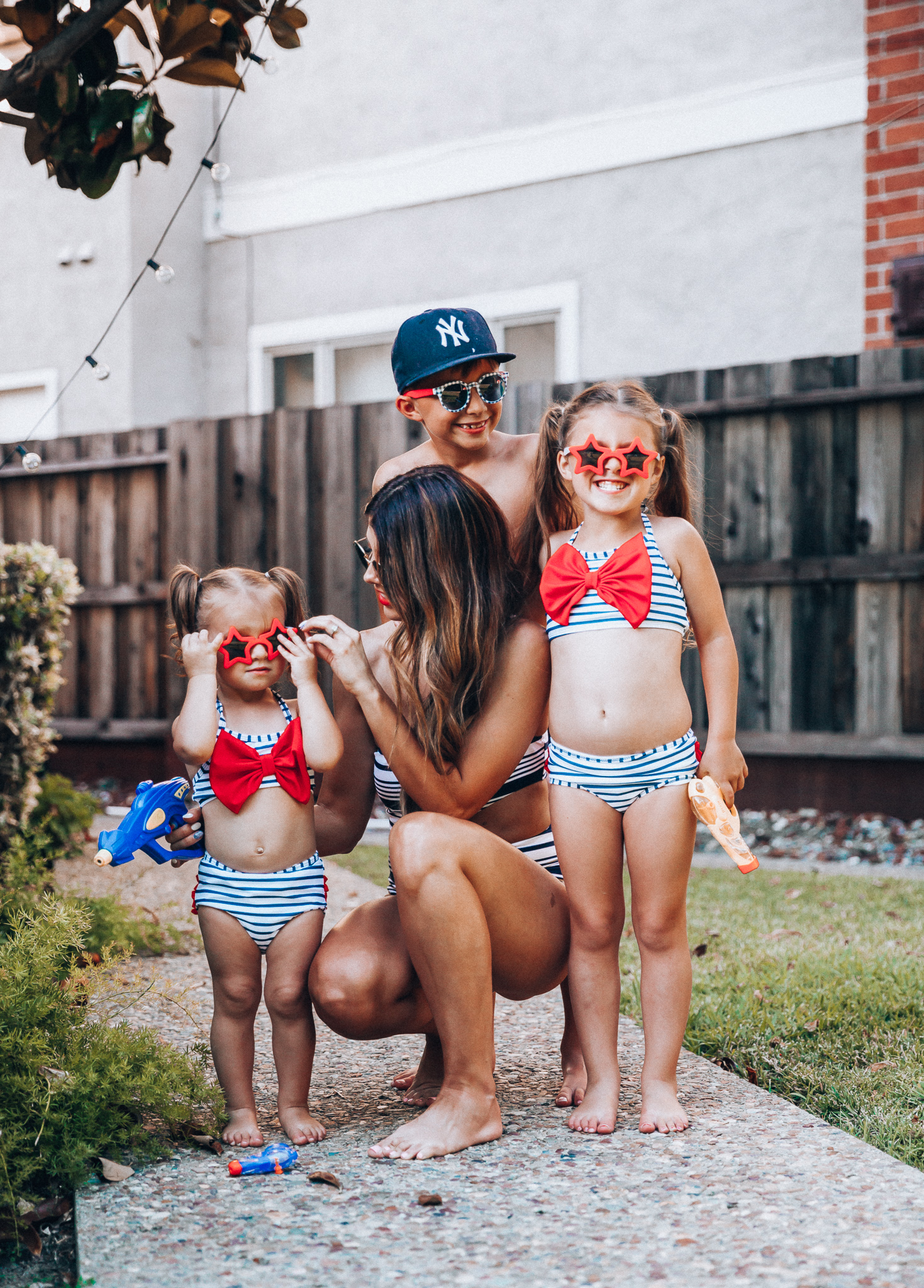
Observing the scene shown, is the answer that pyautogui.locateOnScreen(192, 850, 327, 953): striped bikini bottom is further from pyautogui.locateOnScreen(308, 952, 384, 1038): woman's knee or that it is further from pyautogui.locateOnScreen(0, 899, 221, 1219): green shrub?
pyautogui.locateOnScreen(0, 899, 221, 1219): green shrub

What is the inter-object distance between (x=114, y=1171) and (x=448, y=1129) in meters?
0.61

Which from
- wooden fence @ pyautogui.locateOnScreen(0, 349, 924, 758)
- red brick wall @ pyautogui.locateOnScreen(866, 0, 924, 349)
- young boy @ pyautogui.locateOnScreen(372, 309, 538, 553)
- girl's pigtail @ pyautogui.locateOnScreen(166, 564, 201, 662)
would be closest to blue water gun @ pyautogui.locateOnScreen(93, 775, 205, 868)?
girl's pigtail @ pyautogui.locateOnScreen(166, 564, 201, 662)

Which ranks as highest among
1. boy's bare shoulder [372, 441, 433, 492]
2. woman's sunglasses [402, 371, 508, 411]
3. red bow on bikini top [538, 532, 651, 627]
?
woman's sunglasses [402, 371, 508, 411]

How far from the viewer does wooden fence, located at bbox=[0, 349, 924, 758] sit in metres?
5.93

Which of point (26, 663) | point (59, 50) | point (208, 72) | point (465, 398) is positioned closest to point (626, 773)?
point (465, 398)

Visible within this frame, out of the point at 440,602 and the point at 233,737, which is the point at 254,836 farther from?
the point at 440,602

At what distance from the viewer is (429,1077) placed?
2.69 meters

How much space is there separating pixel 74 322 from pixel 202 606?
7891 millimetres

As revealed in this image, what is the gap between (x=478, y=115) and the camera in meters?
8.64

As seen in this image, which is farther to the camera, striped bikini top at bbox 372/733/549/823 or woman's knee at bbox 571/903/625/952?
striped bikini top at bbox 372/733/549/823

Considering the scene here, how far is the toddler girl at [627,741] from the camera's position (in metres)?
2.50

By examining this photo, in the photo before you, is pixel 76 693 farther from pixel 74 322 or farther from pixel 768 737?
pixel 768 737

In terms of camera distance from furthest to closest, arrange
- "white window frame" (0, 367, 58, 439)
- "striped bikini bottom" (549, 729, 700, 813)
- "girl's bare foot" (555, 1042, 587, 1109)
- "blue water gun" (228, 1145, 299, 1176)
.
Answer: "white window frame" (0, 367, 58, 439) → "girl's bare foot" (555, 1042, 587, 1109) → "striped bikini bottom" (549, 729, 700, 813) → "blue water gun" (228, 1145, 299, 1176)

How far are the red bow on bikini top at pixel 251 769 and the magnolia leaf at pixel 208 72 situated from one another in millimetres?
1268
